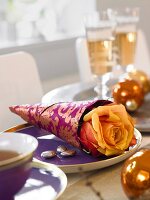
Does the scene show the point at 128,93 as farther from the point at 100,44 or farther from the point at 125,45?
the point at 125,45

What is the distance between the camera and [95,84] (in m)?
1.47

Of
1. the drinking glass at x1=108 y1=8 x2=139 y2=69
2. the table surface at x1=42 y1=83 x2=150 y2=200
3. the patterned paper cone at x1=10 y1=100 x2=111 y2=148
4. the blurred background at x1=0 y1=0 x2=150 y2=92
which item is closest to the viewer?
the table surface at x1=42 y1=83 x2=150 y2=200

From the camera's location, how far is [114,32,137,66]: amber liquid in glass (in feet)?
4.99

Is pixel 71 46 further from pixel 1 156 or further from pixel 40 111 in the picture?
pixel 1 156

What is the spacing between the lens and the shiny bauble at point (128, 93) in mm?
1169

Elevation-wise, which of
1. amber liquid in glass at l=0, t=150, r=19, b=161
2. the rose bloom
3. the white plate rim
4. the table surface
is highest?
amber liquid in glass at l=0, t=150, r=19, b=161

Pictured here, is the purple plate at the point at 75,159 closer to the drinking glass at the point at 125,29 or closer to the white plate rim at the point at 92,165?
the white plate rim at the point at 92,165

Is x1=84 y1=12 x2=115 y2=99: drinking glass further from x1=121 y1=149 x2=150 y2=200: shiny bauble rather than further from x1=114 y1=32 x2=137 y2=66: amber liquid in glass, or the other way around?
x1=121 y1=149 x2=150 y2=200: shiny bauble

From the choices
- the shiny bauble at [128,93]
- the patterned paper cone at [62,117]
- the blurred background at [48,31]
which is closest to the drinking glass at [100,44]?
the shiny bauble at [128,93]

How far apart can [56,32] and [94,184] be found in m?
2.01

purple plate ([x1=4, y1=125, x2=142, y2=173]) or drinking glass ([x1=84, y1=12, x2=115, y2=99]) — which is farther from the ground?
drinking glass ([x1=84, y1=12, x2=115, y2=99])

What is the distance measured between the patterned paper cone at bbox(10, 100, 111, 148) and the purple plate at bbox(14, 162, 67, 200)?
0.09 metres

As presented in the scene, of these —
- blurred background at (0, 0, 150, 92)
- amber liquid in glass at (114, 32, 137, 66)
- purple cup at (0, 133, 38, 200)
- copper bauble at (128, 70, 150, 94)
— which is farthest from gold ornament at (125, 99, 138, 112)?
blurred background at (0, 0, 150, 92)

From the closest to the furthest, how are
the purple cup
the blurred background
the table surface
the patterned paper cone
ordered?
the purple cup < the table surface < the patterned paper cone < the blurred background
